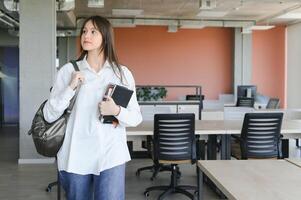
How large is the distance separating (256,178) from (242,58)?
36.6ft

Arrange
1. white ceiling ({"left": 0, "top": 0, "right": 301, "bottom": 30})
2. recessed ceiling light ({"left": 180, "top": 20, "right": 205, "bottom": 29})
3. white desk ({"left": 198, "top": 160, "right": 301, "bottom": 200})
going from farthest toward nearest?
1. recessed ceiling light ({"left": 180, "top": 20, "right": 205, "bottom": 29})
2. white ceiling ({"left": 0, "top": 0, "right": 301, "bottom": 30})
3. white desk ({"left": 198, "top": 160, "right": 301, "bottom": 200})

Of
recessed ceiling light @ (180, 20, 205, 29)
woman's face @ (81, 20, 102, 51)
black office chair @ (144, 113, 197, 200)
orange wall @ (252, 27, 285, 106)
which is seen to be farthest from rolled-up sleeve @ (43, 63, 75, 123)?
orange wall @ (252, 27, 285, 106)

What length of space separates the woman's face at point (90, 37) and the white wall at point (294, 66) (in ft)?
37.9

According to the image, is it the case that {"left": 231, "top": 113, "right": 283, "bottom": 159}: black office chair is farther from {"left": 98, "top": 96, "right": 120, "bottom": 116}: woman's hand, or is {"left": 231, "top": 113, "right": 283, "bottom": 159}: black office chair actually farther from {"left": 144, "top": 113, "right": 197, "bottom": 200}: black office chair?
{"left": 98, "top": 96, "right": 120, "bottom": 116}: woman's hand

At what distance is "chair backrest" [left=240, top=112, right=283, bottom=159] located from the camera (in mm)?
4215

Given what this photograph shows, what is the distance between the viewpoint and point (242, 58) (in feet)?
41.3

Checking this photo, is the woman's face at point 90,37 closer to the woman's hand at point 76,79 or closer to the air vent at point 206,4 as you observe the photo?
the woman's hand at point 76,79

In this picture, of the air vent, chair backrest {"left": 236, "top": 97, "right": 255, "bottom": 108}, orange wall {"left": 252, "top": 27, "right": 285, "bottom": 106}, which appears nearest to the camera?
the air vent

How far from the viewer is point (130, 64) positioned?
12.6 m

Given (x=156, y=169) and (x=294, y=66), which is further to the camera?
(x=294, y=66)

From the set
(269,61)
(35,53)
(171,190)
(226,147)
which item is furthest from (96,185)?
(269,61)

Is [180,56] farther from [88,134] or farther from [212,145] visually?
[88,134]

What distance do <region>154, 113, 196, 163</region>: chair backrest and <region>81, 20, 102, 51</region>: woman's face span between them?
2515 millimetres

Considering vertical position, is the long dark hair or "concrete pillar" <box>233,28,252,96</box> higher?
"concrete pillar" <box>233,28,252,96</box>
